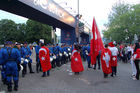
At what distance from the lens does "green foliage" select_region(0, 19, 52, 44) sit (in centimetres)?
5272

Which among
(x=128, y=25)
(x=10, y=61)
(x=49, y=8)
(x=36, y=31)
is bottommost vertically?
(x=10, y=61)

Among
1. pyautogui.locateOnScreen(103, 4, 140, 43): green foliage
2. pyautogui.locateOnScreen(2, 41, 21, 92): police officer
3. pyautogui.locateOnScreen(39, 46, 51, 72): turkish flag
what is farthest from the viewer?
pyautogui.locateOnScreen(103, 4, 140, 43): green foliage

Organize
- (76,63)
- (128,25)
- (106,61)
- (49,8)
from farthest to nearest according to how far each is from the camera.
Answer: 1. (128,25)
2. (49,8)
3. (76,63)
4. (106,61)

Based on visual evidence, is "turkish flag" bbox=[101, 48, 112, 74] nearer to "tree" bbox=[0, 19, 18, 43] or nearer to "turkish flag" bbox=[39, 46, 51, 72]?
"turkish flag" bbox=[39, 46, 51, 72]

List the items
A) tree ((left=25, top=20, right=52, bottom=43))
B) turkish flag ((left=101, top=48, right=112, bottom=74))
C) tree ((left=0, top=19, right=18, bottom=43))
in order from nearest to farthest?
turkish flag ((left=101, top=48, right=112, bottom=74)) < tree ((left=25, top=20, right=52, bottom=43)) < tree ((left=0, top=19, right=18, bottom=43))

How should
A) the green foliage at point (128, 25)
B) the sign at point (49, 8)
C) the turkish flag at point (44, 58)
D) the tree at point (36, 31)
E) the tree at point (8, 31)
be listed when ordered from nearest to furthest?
the turkish flag at point (44, 58), the sign at point (49, 8), the green foliage at point (128, 25), the tree at point (36, 31), the tree at point (8, 31)

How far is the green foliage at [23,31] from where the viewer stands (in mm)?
52719

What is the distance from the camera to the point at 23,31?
5953 cm

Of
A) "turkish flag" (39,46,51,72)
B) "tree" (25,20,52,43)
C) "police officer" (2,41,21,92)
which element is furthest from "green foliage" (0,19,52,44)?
"police officer" (2,41,21,92)

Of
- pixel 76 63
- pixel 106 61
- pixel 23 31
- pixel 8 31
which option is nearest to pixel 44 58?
pixel 76 63

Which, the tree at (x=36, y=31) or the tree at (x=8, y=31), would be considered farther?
the tree at (x=8, y=31)

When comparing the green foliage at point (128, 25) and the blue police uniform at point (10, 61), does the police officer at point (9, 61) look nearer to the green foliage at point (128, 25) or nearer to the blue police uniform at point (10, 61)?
the blue police uniform at point (10, 61)

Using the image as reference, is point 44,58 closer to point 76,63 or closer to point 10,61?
point 76,63

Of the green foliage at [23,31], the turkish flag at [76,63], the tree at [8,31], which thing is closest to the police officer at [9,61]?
the turkish flag at [76,63]
